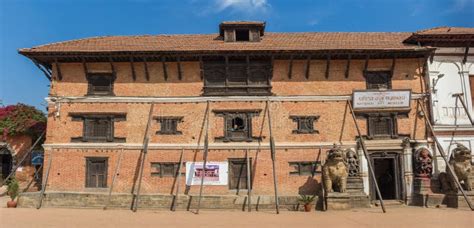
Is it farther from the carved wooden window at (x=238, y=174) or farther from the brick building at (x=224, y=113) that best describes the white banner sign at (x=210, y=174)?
the carved wooden window at (x=238, y=174)

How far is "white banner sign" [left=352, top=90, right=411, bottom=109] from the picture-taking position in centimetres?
1981

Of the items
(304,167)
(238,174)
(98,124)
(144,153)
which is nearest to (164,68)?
(98,124)

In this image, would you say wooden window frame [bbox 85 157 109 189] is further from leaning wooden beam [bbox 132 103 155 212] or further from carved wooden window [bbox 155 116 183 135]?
carved wooden window [bbox 155 116 183 135]

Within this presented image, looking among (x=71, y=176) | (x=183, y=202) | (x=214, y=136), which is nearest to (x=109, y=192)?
(x=71, y=176)

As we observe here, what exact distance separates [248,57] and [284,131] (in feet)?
14.0

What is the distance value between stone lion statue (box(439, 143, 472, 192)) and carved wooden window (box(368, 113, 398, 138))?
298cm

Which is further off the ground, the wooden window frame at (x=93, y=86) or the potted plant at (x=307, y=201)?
the wooden window frame at (x=93, y=86)

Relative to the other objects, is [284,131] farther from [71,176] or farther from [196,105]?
[71,176]

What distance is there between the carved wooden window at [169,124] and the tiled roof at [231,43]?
11.5 feet

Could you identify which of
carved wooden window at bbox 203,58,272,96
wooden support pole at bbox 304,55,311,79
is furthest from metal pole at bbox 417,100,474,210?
carved wooden window at bbox 203,58,272,96

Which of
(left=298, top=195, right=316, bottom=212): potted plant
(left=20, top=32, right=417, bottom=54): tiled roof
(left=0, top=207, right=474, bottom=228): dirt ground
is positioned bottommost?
(left=0, top=207, right=474, bottom=228): dirt ground

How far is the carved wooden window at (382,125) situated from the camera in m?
19.9

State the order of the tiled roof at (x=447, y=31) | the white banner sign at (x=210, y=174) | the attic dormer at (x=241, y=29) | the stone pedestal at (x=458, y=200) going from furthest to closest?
the attic dormer at (x=241, y=29)
the tiled roof at (x=447, y=31)
the white banner sign at (x=210, y=174)
the stone pedestal at (x=458, y=200)

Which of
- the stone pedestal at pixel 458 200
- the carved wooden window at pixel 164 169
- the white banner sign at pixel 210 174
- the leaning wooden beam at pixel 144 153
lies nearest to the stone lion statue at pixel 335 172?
the stone pedestal at pixel 458 200
